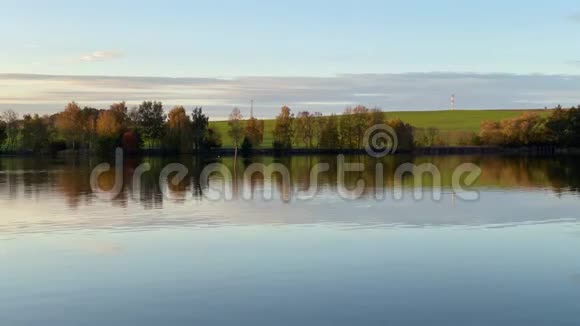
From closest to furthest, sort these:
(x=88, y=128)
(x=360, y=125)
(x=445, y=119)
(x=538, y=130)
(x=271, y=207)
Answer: (x=271, y=207) < (x=88, y=128) < (x=538, y=130) < (x=360, y=125) < (x=445, y=119)

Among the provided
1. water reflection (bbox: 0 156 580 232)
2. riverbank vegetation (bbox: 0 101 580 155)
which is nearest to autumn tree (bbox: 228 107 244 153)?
riverbank vegetation (bbox: 0 101 580 155)

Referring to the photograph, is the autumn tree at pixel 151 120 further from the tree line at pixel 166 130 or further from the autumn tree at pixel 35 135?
the autumn tree at pixel 35 135

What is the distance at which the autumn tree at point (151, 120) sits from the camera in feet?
403

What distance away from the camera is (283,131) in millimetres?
125625

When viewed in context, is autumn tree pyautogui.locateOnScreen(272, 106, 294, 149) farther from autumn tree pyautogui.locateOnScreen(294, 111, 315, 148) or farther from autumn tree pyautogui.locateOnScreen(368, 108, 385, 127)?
autumn tree pyautogui.locateOnScreen(368, 108, 385, 127)

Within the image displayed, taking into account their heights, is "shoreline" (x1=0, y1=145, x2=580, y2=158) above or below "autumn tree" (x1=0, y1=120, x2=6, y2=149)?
below

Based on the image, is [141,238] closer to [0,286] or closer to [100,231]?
[100,231]

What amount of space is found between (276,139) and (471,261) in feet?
358

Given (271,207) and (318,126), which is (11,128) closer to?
(318,126)

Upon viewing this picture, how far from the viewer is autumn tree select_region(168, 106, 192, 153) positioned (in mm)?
115000

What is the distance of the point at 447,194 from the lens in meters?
35.5

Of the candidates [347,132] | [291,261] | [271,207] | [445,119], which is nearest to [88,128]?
[347,132]

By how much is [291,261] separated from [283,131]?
10846 centimetres

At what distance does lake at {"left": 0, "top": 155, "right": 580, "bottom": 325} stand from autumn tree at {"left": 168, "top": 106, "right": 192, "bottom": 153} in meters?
82.3
